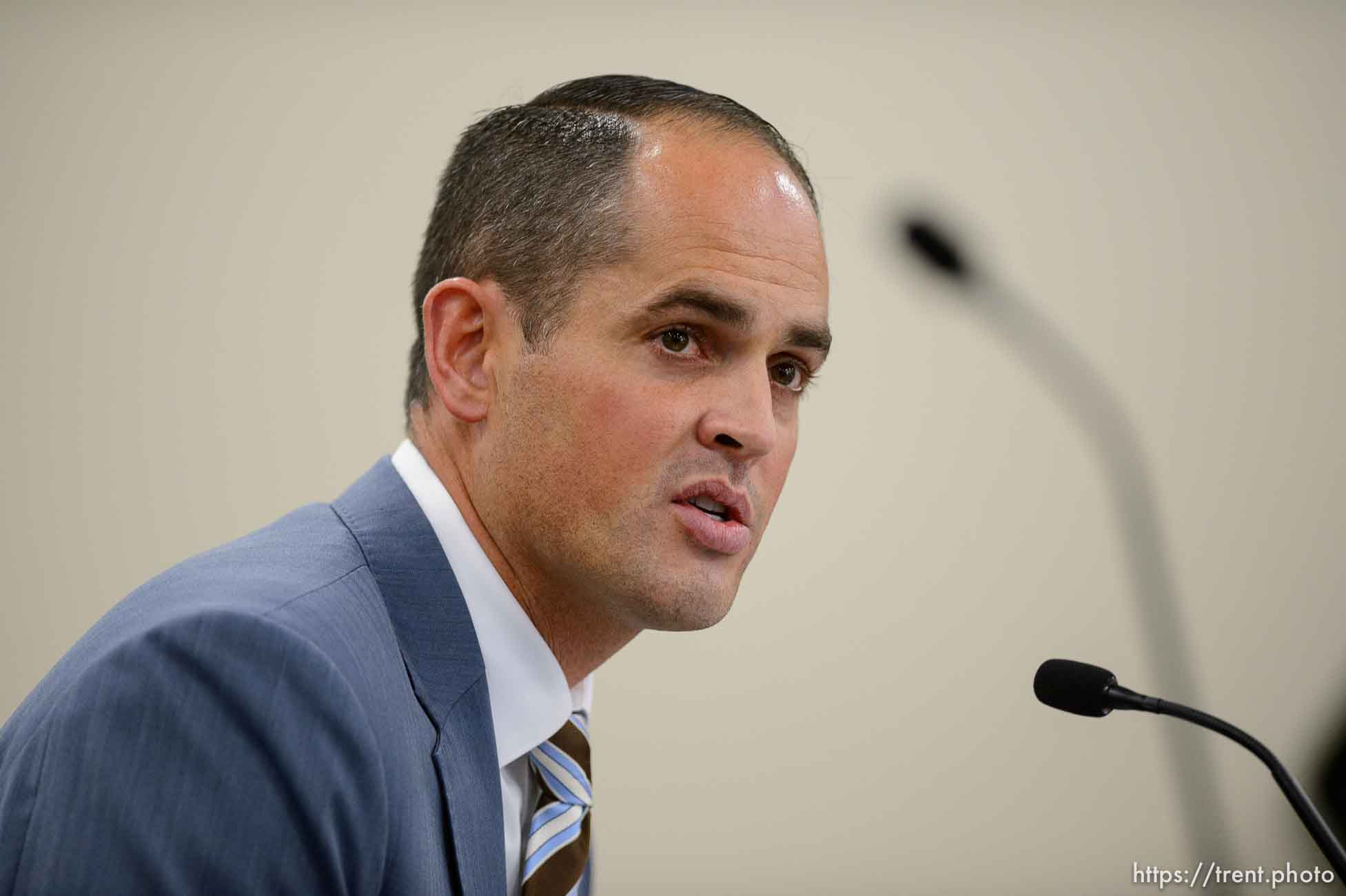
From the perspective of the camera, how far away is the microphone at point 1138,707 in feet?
3.66

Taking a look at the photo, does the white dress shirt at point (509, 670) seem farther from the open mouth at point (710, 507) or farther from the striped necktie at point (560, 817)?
the open mouth at point (710, 507)

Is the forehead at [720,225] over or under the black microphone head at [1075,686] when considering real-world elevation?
over

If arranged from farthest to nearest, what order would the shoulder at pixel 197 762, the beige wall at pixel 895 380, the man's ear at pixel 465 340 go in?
1. the beige wall at pixel 895 380
2. the man's ear at pixel 465 340
3. the shoulder at pixel 197 762

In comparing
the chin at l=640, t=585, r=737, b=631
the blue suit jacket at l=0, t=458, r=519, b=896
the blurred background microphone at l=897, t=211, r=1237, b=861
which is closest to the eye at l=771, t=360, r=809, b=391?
the chin at l=640, t=585, r=737, b=631

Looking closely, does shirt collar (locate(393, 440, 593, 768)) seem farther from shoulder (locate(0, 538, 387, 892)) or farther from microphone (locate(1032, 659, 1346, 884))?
microphone (locate(1032, 659, 1346, 884))

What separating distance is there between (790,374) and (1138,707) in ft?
1.67

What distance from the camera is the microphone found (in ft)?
3.66

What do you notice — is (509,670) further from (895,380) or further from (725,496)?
(895,380)

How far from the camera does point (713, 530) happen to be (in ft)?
4.08

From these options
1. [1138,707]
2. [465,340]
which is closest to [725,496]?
[465,340]

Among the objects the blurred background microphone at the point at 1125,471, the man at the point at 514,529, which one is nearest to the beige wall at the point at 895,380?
the blurred background microphone at the point at 1125,471

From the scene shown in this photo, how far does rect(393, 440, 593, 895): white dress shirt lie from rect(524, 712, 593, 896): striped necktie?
0.02 meters

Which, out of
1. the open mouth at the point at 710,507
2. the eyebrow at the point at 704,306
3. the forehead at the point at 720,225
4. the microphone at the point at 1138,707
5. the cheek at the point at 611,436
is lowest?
the microphone at the point at 1138,707

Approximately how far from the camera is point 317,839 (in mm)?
908
